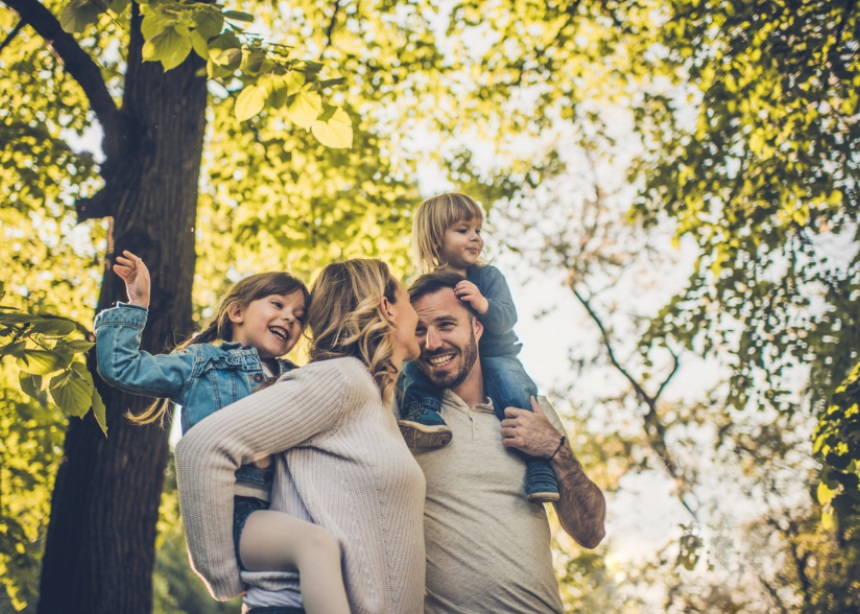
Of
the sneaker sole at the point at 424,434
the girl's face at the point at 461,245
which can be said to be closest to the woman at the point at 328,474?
the sneaker sole at the point at 424,434

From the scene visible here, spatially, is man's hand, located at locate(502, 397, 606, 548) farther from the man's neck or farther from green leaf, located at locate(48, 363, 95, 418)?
green leaf, located at locate(48, 363, 95, 418)

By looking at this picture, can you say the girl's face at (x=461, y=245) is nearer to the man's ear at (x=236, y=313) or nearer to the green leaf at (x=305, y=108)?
the green leaf at (x=305, y=108)

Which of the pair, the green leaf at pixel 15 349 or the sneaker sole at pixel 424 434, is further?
the sneaker sole at pixel 424 434

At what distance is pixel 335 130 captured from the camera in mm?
3805

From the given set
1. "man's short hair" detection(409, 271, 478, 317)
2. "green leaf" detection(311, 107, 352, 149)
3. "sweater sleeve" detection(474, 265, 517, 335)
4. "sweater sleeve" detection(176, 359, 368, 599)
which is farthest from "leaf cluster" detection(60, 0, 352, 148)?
"sweater sleeve" detection(176, 359, 368, 599)

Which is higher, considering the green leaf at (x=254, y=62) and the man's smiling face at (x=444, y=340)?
the green leaf at (x=254, y=62)

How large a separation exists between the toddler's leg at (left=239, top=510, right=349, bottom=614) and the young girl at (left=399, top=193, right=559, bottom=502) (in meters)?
1.04

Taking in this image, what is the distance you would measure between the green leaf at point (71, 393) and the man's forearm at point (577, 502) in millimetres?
1930

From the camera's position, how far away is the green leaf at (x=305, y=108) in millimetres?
3787

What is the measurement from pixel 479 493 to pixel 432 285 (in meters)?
1.05

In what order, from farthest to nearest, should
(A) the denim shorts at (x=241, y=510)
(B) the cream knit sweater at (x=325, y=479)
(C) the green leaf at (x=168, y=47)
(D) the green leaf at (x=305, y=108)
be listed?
(D) the green leaf at (x=305, y=108) → (C) the green leaf at (x=168, y=47) → (A) the denim shorts at (x=241, y=510) → (B) the cream knit sweater at (x=325, y=479)

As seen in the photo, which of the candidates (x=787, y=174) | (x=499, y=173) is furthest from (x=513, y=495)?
(x=499, y=173)

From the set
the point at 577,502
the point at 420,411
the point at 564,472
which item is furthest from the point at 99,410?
the point at 577,502

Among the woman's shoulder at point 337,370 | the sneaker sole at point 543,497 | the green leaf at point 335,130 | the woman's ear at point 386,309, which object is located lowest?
the sneaker sole at point 543,497
